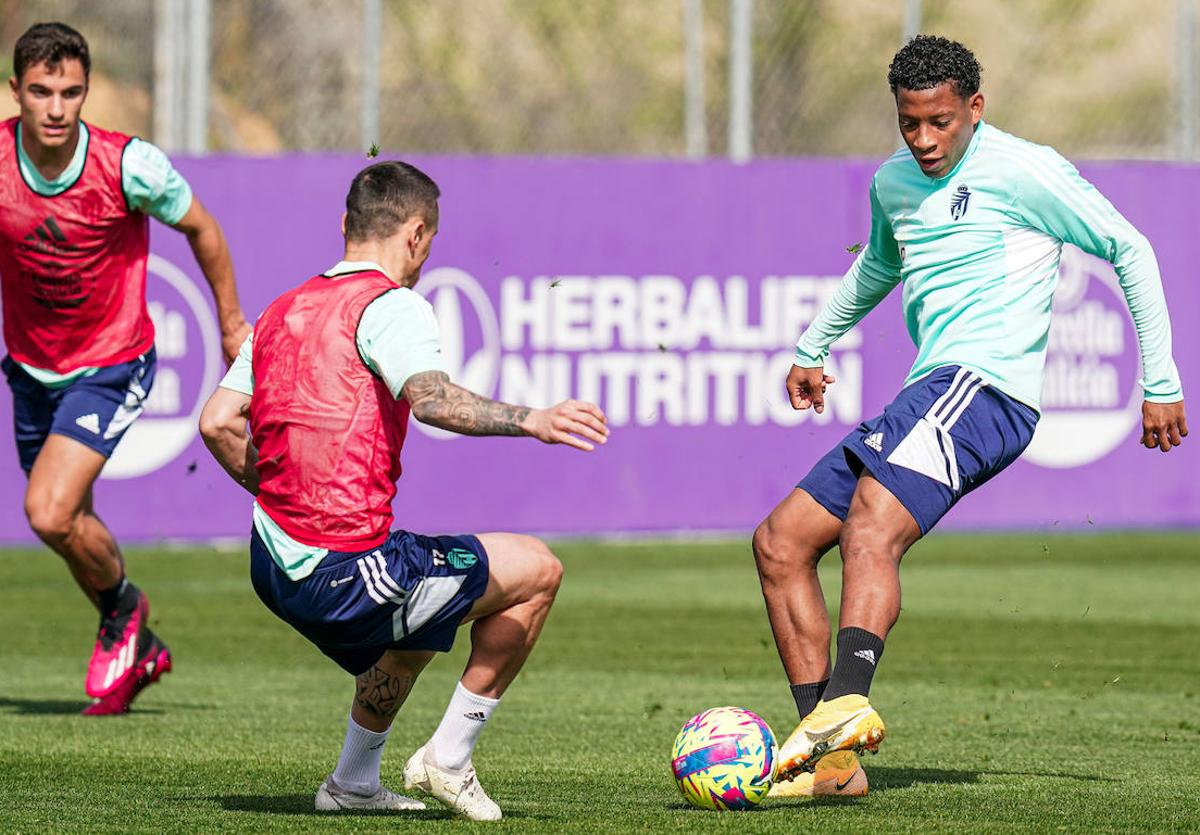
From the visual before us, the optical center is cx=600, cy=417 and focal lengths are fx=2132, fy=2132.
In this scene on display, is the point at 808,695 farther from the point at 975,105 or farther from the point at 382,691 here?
the point at 975,105

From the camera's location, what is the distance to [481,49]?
17.2 m

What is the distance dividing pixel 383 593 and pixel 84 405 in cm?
306

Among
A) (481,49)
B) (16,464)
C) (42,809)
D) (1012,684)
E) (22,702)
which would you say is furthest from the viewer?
(481,49)

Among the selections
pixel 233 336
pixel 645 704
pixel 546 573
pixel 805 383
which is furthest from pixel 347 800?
pixel 645 704

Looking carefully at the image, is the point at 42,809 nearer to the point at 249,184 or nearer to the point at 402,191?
the point at 402,191

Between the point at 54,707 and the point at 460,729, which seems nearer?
the point at 460,729

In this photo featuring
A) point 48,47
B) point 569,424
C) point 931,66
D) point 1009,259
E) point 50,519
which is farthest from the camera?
point 50,519

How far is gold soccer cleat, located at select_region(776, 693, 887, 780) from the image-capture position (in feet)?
18.6

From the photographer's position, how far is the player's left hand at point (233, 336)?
7773mm

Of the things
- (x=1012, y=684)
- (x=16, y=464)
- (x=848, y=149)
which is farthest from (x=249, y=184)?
(x=1012, y=684)

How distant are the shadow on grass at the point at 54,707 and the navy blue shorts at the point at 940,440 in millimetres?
3271

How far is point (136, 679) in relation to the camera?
831 centimetres

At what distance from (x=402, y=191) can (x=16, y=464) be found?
8.51 m

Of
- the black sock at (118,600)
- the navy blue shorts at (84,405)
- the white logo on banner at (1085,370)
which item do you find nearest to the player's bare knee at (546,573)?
the navy blue shorts at (84,405)
